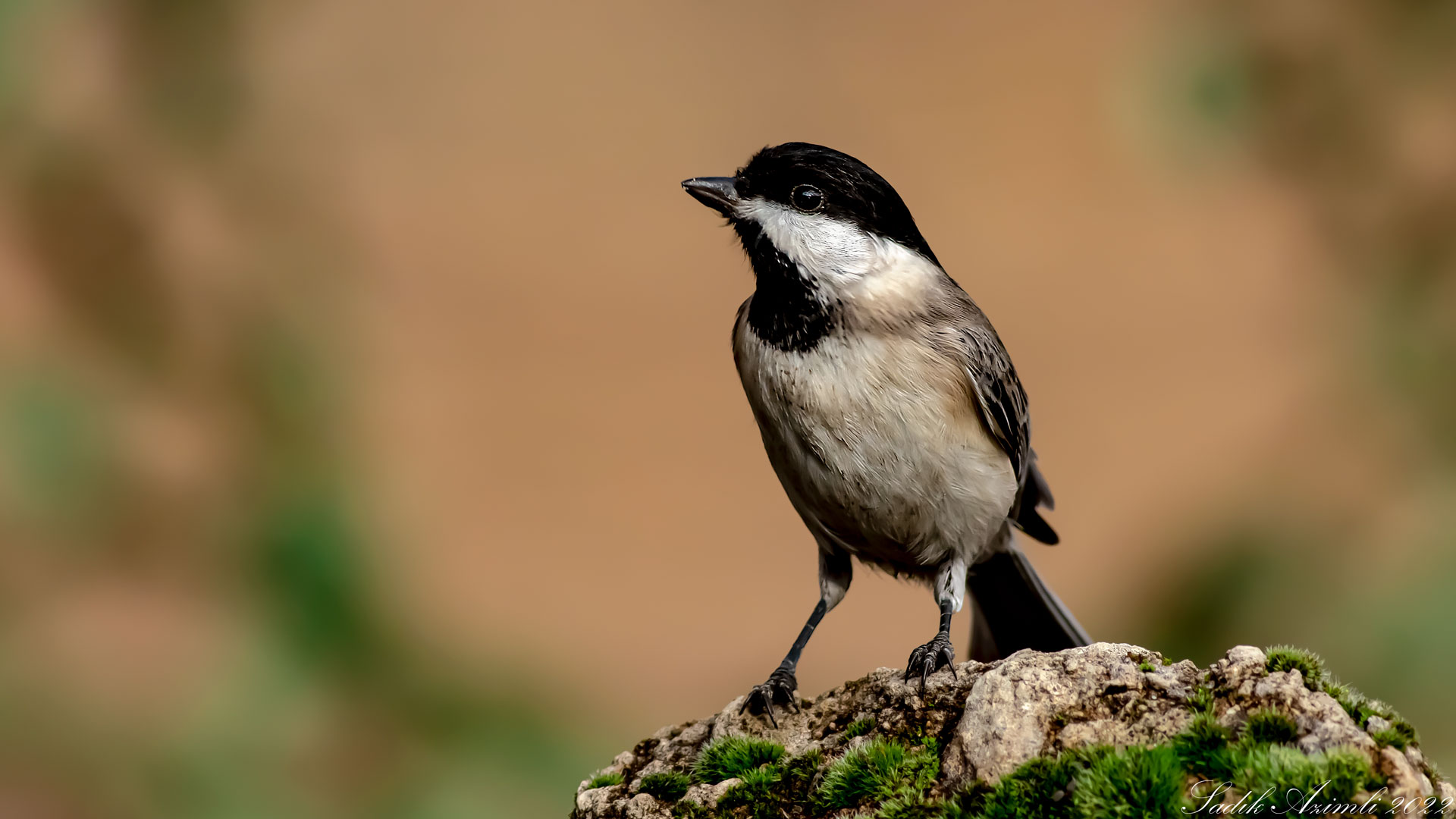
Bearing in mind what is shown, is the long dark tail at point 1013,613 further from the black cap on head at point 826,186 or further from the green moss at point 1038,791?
the green moss at point 1038,791

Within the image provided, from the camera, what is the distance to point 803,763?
9.00 ft

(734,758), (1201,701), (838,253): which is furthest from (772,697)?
(838,253)

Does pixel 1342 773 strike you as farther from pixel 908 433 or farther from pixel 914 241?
pixel 914 241

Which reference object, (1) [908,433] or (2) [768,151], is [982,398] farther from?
(2) [768,151]

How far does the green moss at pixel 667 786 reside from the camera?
2.85 metres

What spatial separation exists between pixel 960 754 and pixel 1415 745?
2.85ft

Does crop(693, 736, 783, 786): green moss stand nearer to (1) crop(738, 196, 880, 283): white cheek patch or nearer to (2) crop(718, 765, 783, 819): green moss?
(2) crop(718, 765, 783, 819): green moss

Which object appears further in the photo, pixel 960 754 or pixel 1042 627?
pixel 1042 627

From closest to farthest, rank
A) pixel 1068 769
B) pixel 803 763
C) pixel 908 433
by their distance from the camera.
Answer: pixel 1068 769 < pixel 803 763 < pixel 908 433

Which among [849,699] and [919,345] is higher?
[919,345]

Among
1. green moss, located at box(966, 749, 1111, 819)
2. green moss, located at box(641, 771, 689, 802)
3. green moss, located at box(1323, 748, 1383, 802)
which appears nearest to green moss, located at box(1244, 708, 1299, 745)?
green moss, located at box(1323, 748, 1383, 802)

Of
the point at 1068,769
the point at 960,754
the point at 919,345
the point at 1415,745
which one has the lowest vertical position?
the point at 1415,745

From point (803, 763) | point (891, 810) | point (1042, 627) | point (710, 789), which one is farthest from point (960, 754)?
point (1042, 627)

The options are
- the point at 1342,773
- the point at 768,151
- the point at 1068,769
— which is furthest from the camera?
the point at 768,151
